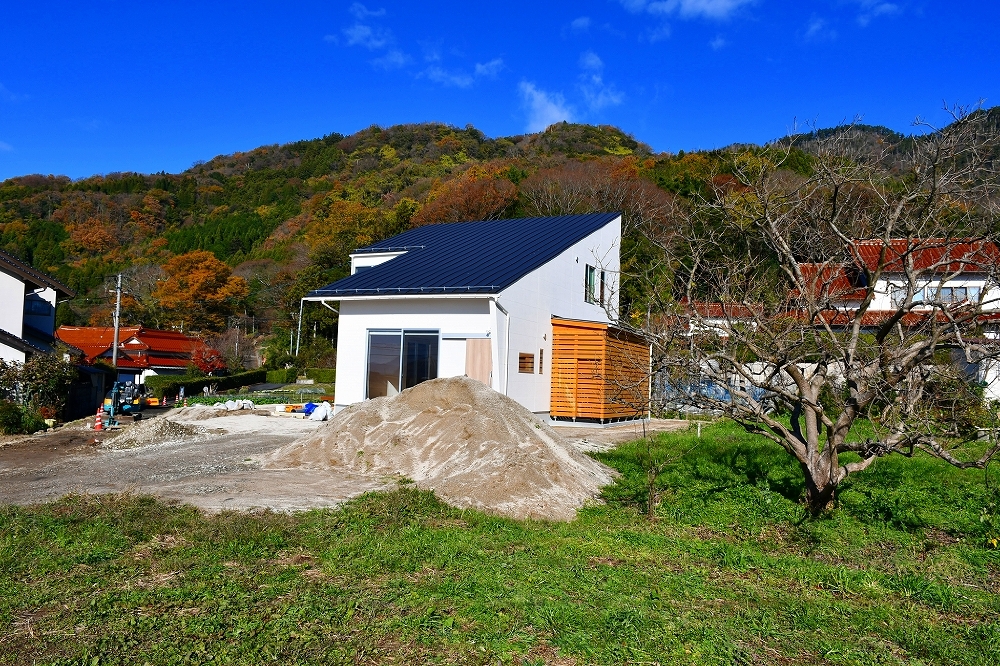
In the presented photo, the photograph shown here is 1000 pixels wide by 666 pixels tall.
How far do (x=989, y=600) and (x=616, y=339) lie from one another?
1370 cm

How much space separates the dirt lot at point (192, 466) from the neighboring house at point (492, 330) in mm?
1351

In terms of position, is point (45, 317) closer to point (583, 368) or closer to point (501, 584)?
point (583, 368)

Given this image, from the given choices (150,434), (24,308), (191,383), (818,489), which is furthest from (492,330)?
(191,383)

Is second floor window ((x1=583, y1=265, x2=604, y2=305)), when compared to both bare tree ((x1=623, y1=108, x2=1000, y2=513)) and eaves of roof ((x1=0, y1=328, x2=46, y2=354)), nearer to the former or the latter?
bare tree ((x1=623, y1=108, x2=1000, y2=513))

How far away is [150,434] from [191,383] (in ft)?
50.1

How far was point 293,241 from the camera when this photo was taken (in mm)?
56938

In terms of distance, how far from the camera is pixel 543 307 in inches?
737

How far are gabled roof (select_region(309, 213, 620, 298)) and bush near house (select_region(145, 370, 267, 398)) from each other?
10792 mm

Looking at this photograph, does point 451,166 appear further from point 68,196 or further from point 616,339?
point 616,339

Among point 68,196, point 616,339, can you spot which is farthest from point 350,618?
point 68,196

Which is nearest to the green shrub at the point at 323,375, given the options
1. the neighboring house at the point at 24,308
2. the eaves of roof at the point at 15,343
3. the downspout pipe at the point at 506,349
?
the neighboring house at the point at 24,308

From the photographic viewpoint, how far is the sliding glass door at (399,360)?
17422 mm

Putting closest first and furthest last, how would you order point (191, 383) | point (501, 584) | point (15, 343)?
1. point (501, 584)
2. point (15, 343)
3. point (191, 383)

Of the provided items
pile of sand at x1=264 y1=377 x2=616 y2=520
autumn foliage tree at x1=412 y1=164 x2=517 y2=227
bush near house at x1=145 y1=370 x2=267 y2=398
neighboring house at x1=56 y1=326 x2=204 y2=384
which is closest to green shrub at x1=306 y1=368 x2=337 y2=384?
bush near house at x1=145 y1=370 x2=267 y2=398
